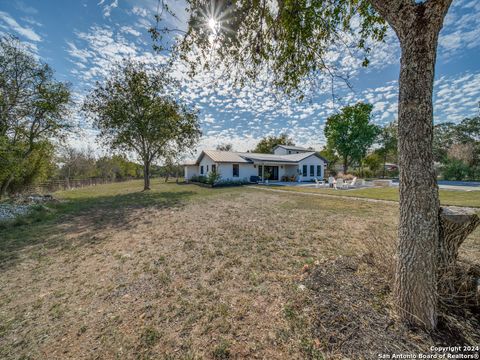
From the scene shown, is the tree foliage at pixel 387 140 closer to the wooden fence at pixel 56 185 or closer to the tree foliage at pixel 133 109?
the tree foliage at pixel 133 109

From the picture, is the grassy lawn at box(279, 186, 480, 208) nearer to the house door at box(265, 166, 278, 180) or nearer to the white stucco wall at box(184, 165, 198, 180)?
the house door at box(265, 166, 278, 180)

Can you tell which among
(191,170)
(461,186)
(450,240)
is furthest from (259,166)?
(450,240)

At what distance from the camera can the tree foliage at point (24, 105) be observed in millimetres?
9914

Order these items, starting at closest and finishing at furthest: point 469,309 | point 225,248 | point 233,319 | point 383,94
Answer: point 469,309 < point 233,319 < point 225,248 < point 383,94

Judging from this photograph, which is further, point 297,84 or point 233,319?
point 297,84

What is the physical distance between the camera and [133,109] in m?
17.3

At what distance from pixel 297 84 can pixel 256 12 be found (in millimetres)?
1684

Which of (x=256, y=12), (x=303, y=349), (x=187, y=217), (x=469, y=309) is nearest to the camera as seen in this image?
(x=303, y=349)

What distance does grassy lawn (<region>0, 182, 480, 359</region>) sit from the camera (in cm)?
200

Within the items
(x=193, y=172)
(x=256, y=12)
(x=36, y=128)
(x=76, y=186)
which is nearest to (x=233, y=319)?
(x=256, y=12)

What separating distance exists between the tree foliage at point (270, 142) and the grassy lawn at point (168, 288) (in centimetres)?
3936

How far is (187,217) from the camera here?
25.2 feet

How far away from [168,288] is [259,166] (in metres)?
22.7

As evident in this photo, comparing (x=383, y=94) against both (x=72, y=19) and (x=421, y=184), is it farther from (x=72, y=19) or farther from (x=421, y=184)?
(x=72, y=19)
